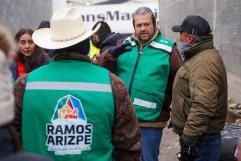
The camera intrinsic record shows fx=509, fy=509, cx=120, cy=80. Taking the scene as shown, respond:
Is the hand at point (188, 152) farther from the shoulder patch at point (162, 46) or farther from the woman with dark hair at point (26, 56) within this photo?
the woman with dark hair at point (26, 56)

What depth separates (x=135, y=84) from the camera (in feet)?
15.9

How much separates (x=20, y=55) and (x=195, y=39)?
2097mm

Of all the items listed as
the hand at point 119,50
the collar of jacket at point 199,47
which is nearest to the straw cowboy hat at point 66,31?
the hand at point 119,50

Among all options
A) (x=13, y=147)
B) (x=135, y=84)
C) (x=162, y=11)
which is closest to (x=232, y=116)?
(x=135, y=84)

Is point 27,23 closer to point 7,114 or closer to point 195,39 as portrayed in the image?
point 195,39

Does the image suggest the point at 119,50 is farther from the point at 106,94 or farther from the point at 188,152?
the point at 106,94

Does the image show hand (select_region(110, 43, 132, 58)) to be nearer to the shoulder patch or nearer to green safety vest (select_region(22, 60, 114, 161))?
the shoulder patch

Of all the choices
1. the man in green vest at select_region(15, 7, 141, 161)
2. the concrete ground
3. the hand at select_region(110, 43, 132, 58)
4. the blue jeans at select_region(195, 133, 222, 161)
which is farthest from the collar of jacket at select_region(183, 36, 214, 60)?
the concrete ground

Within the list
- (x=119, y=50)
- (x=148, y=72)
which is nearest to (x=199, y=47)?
(x=148, y=72)

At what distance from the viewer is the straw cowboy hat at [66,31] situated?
9.69 feet

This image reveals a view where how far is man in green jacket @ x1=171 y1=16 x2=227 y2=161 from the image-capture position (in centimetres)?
431

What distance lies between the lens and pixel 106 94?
2885mm

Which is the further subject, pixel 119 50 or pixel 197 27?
pixel 119 50

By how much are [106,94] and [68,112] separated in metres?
0.24
